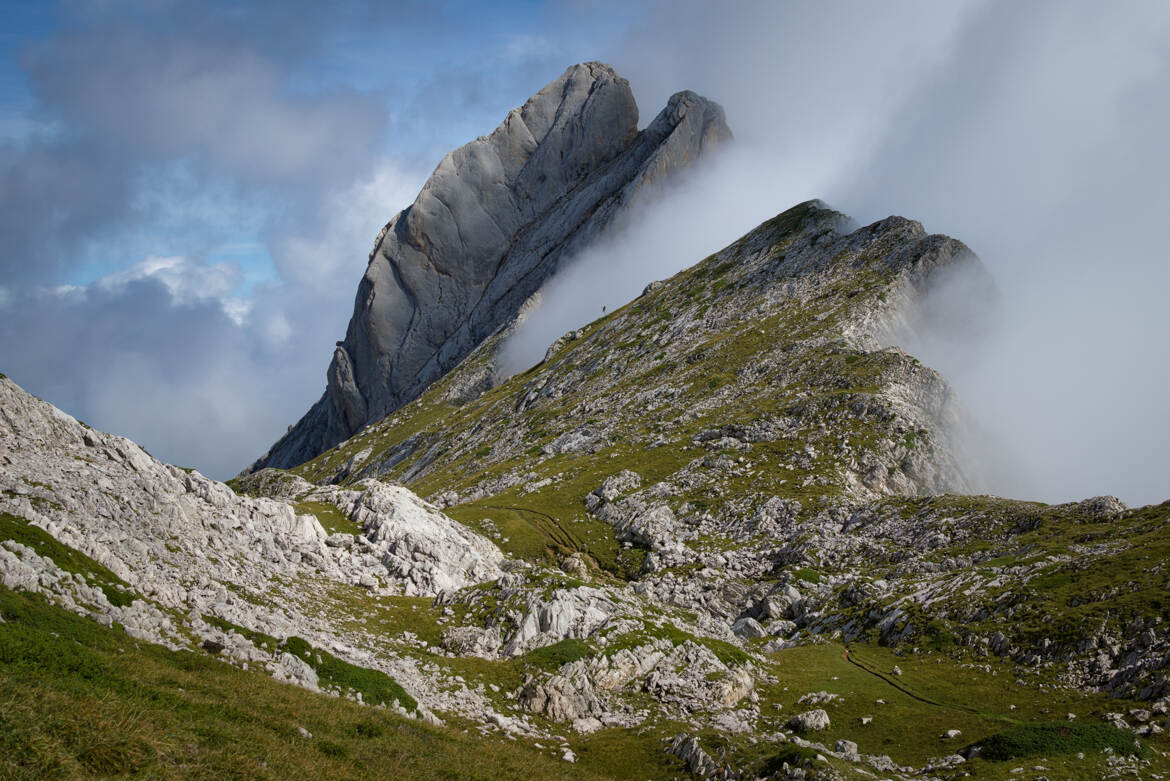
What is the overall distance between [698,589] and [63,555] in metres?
58.2

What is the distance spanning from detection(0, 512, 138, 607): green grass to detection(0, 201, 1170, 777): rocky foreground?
14 centimetres

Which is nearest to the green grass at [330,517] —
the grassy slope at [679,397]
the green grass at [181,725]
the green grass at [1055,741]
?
the grassy slope at [679,397]

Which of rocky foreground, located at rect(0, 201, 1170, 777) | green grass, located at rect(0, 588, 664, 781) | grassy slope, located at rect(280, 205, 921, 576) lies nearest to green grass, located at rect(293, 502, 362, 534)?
rocky foreground, located at rect(0, 201, 1170, 777)

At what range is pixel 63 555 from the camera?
31859 millimetres

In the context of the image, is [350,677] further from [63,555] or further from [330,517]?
[330,517]

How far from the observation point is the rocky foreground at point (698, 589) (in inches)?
1350

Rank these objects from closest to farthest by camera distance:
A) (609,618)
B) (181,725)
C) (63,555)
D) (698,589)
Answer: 1. (181,725)
2. (63,555)
3. (609,618)
4. (698,589)

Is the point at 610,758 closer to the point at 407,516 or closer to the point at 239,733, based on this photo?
the point at 239,733

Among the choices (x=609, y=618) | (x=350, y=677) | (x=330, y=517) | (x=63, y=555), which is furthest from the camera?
(x=330, y=517)

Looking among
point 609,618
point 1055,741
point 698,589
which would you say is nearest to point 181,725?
point 609,618

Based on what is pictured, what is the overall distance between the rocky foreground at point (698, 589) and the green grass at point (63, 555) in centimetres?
14

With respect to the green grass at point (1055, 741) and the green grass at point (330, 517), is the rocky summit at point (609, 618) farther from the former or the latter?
the green grass at point (330, 517)

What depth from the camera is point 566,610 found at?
157 feet

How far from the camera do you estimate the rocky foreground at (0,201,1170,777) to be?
34.3m
